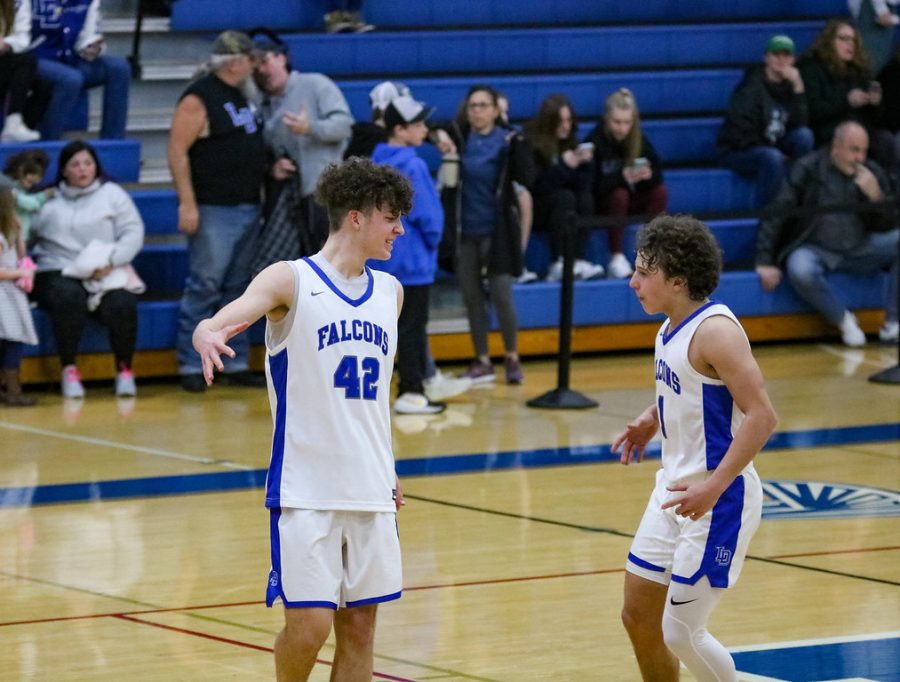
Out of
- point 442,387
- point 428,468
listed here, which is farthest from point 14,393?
point 428,468

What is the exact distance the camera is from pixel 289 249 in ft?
35.0

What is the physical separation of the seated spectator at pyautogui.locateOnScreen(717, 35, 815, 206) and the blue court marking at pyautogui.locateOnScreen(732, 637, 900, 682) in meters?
7.79

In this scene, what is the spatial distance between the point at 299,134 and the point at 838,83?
4.83 m

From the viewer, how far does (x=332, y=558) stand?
4105 mm

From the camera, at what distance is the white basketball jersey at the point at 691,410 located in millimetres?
4262

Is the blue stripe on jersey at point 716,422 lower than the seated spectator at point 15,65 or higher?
lower

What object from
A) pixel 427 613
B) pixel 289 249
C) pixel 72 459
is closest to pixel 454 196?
pixel 289 249

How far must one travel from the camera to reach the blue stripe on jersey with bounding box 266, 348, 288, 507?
4.16 meters

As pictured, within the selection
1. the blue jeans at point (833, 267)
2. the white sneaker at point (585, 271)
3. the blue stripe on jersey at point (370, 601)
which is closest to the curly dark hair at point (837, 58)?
the blue jeans at point (833, 267)

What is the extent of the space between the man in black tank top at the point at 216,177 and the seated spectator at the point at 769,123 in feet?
13.5

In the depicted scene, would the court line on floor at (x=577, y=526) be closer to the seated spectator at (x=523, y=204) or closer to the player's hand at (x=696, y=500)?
the player's hand at (x=696, y=500)

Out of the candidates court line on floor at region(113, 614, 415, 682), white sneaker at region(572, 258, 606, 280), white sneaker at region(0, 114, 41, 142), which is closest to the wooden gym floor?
court line on floor at region(113, 614, 415, 682)

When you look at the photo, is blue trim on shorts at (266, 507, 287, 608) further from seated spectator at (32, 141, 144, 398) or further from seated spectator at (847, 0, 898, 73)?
seated spectator at (847, 0, 898, 73)

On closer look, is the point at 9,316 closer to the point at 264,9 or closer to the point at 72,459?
the point at 72,459
